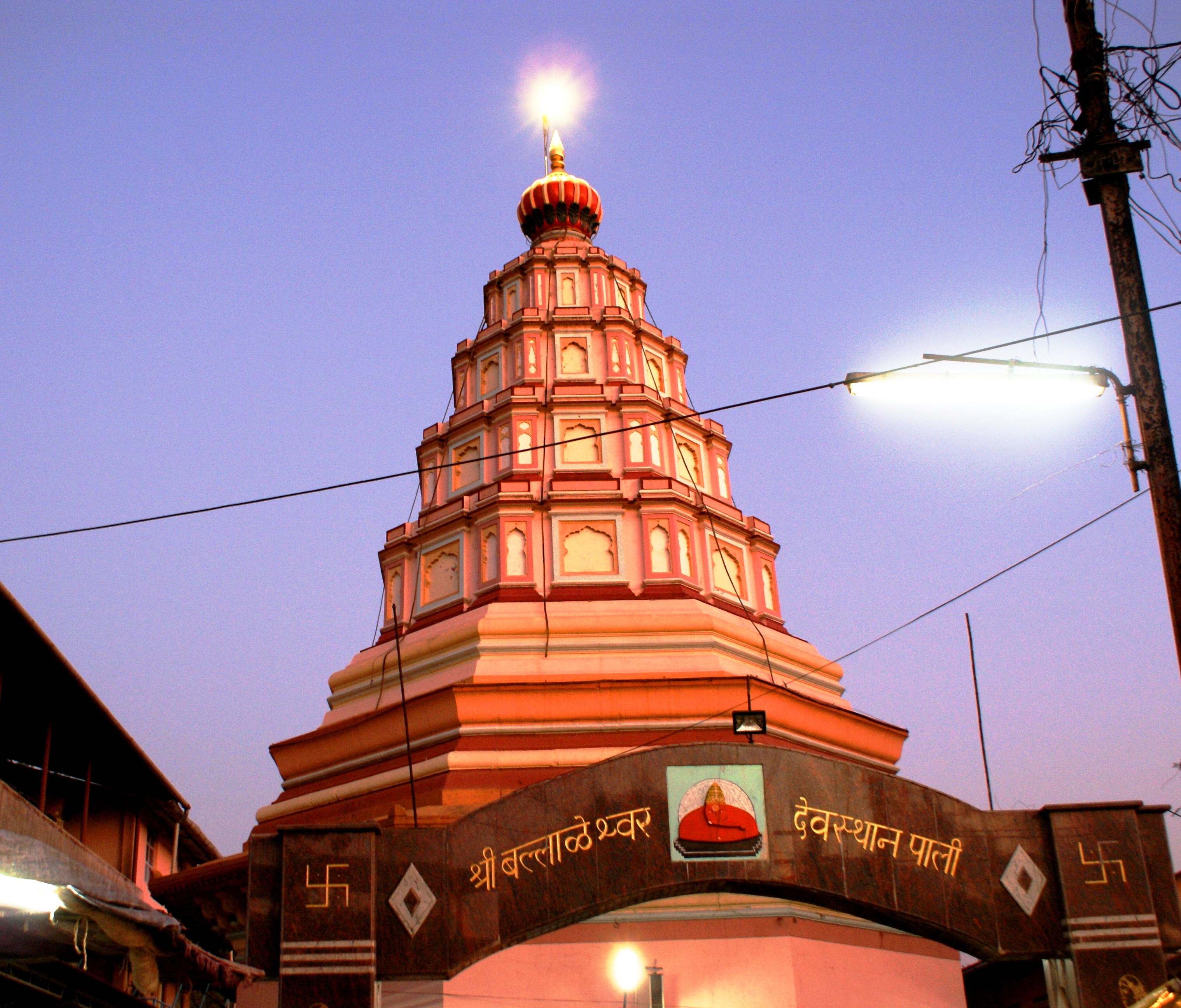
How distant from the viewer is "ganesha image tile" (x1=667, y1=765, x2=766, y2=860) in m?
11.9

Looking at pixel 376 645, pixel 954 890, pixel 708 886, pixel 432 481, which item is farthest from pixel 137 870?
pixel 954 890

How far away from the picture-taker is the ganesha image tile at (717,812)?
11.9 metres

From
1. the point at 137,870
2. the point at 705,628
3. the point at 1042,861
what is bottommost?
the point at 1042,861

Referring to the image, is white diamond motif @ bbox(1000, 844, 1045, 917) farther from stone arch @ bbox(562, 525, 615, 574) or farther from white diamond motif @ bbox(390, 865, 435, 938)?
stone arch @ bbox(562, 525, 615, 574)

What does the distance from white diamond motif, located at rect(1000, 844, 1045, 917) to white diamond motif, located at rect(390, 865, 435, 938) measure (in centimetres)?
558

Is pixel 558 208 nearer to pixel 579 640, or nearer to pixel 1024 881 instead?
pixel 579 640

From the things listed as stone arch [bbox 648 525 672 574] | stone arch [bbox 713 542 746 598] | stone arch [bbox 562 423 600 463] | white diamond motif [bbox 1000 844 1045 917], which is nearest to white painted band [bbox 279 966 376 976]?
white diamond motif [bbox 1000 844 1045 917]

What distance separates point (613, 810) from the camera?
12.1m

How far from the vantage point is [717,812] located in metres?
12.0

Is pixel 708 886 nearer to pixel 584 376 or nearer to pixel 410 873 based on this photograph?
pixel 410 873

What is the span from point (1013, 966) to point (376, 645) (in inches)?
515

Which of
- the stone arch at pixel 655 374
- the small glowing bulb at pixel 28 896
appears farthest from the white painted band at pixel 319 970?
the stone arch at pixel 655 374

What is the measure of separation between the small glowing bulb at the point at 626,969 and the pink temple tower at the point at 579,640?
8.1 inches

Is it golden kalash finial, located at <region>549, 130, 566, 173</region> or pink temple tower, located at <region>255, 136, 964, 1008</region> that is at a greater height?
golden kalash finial, located at <region>549, 130, 566, 173</region>
